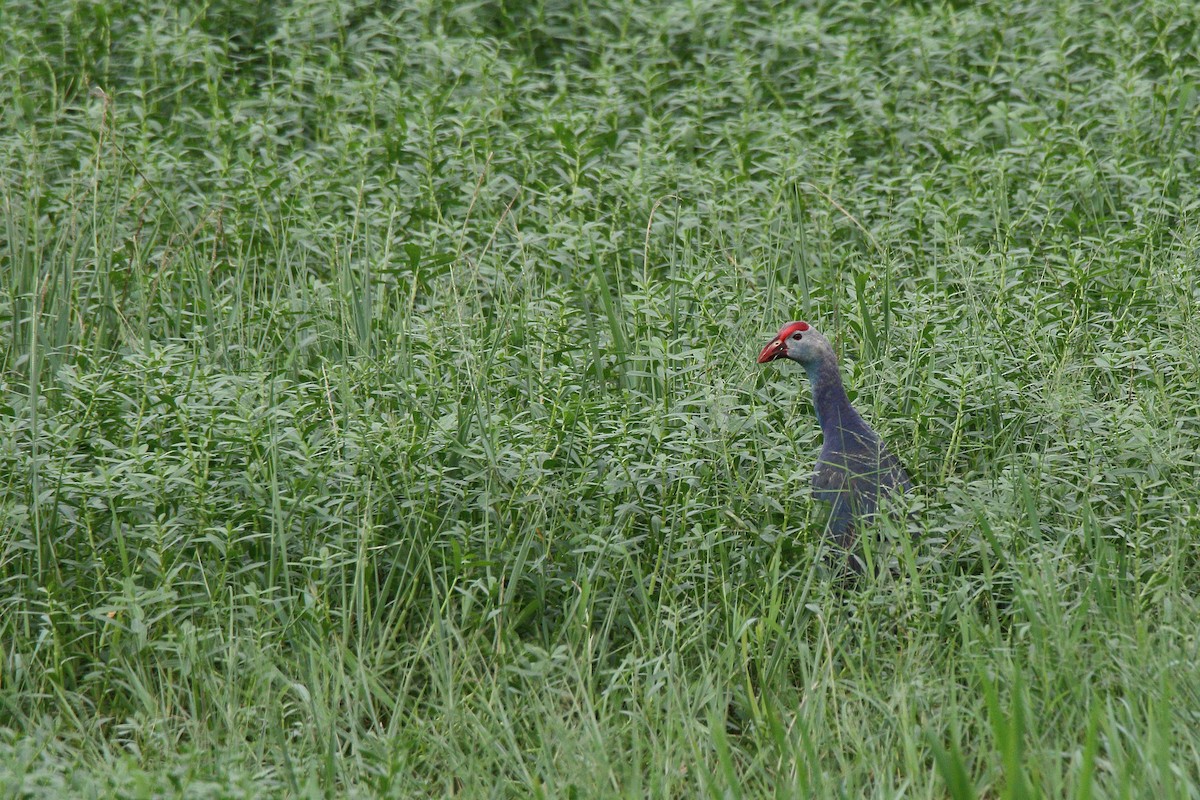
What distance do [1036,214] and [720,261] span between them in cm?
122

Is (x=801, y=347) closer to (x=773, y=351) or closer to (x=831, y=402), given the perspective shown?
(x=773, y=351)

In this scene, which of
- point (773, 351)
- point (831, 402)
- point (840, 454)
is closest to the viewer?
point (840, 454)

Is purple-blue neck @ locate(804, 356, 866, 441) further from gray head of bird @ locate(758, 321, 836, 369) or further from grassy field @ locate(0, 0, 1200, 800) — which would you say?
grassy field @ locate(0, 0, 1200, 800)

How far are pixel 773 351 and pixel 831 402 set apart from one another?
10.3 inches

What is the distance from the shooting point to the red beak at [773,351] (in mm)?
4145

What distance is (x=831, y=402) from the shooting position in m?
4.00

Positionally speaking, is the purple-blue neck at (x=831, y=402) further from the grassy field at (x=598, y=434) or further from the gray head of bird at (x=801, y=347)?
the grassy field at (x=598, y=434)

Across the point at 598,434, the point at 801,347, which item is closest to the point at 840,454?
the point at 801,347

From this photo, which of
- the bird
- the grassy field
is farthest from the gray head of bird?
the grassy field

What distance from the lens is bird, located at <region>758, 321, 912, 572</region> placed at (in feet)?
12.4

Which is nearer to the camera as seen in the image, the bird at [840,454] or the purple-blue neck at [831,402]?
the bird at [840,454]

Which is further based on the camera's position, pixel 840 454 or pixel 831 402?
pixel 831 402

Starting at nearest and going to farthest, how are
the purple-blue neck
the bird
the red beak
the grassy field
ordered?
the grassy field, the bird, the purple-blue neck, the red beak

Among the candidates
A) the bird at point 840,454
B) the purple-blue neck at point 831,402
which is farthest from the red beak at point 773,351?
the purple-blue neck at point 831,402
